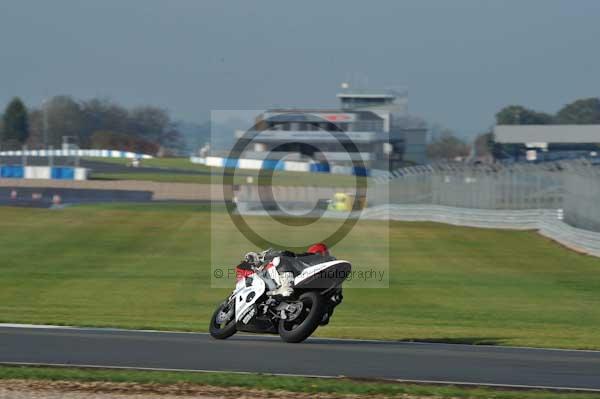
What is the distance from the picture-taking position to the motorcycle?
11.5 meters

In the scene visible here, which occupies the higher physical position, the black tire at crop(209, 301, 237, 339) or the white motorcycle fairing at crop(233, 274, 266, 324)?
the white motorcycle fairing at crop(233, 274, 266, 324)

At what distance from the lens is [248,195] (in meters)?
53.1

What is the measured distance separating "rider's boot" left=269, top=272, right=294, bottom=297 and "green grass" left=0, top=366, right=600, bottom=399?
2053 millimetres

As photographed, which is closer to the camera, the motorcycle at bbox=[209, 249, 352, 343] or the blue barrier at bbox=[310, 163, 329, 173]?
the motorcycle at bbox=[209, 249, 352, 343]

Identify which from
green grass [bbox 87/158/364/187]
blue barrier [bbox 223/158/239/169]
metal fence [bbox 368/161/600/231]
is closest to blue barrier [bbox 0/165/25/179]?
green grass [bbox 87/158/364/187]

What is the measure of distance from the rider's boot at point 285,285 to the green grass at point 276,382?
6.74 ft

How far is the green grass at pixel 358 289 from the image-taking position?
16.4 meters

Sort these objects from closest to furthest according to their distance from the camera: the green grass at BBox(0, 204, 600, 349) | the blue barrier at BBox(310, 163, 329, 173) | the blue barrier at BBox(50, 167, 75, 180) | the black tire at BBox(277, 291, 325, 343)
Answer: the black tire at BBox(277, 291, 325, 343)
the green grass at BBox(0, 204, 600, 349)
the blue barrier at BBox(50, 167, 75, 180)
the blue barrier at BBox(310, 163, 329, 173)

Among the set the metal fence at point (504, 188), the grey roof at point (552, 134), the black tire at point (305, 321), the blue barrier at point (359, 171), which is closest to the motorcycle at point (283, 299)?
the black tire at point (305, 321)

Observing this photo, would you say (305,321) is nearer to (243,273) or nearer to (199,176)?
(243,273)

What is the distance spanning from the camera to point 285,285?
1172 cm

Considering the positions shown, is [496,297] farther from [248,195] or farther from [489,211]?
[248,195]

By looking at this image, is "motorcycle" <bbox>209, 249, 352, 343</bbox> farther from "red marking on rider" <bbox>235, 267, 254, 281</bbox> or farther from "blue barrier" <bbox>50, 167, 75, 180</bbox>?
"blue barrier" <bbox>50, 167, 75, 180</bbox>

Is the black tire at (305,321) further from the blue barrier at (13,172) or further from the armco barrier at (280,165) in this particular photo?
the blue barrier at (13,172)
